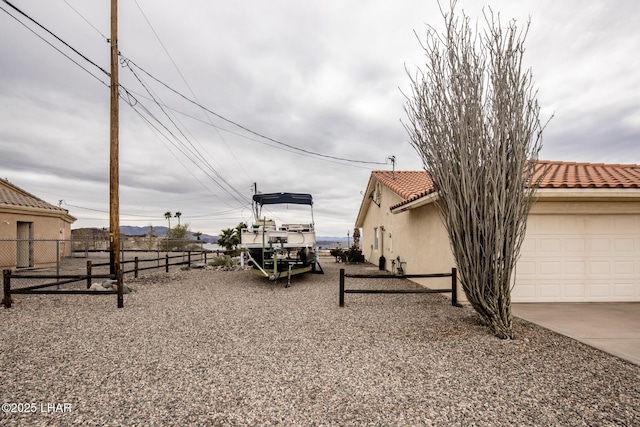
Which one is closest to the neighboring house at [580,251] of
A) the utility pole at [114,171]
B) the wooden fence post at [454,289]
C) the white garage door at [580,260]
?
the white garage door at [580,260]

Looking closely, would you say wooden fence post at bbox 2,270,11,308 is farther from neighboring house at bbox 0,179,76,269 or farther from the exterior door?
the exterior door

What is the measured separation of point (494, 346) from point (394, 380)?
204 centimetres

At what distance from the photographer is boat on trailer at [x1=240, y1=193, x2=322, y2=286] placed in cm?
1109

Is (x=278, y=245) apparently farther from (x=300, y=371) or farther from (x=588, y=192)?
(x=588, y=192)

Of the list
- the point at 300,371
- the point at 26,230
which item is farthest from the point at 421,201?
the point at 26,230

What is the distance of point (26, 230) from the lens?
1606 cm

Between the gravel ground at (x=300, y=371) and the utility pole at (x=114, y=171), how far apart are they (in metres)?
2.66

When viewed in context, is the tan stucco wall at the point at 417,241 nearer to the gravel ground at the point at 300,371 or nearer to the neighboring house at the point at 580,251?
the neighboring house at the point at 580,251

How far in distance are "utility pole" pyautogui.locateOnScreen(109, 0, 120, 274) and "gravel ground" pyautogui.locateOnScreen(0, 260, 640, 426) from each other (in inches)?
105

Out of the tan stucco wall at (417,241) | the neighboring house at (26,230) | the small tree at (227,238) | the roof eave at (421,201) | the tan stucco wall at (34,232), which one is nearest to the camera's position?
the roof eave at (421,201)

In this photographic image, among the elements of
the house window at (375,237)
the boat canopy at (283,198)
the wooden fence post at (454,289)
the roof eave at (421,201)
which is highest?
the boat canopy at (283,198)

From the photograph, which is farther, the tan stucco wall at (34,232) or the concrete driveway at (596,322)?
the tan stucco wall at (34,232)

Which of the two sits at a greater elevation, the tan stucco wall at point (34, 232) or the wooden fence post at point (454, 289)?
the tan stucco wall at point (34, 232)

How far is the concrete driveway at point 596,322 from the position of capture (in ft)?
16.2
